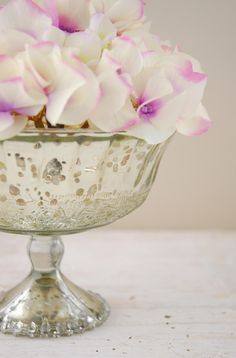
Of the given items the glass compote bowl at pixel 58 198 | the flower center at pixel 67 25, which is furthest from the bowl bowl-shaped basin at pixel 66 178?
the flower center at pixel 67 25

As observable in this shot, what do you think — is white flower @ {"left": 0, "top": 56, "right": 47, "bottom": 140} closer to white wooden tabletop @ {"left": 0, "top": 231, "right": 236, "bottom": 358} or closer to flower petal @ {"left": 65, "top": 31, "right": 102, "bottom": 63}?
flower petal @ {"left": 65, "top": 31, "right": 102, "bottom": 63}

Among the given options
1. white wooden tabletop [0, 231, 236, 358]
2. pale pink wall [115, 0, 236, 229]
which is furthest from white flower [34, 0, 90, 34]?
pale pink wall [115, 0, 236, 229]

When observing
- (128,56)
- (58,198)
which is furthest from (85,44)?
(58,198)

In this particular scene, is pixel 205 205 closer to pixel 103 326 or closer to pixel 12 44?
pixel 103 326

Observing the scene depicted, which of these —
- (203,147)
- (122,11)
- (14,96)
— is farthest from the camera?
(203,147)

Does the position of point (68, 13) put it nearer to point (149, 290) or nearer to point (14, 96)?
point (14, 96)

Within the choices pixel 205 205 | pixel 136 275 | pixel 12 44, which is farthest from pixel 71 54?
pixel 205 205

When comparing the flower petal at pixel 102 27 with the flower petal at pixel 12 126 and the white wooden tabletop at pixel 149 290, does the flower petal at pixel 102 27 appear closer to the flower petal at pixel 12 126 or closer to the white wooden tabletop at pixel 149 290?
the flower petal at pixel 12 126
